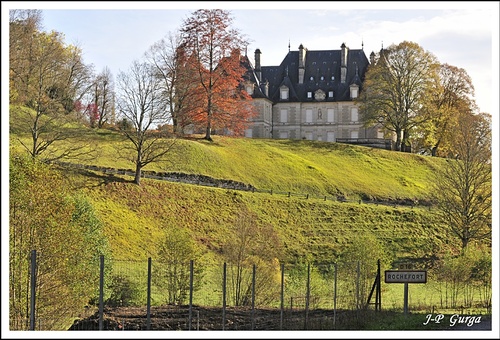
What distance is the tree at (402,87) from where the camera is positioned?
62062 mm

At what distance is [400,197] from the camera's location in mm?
50906

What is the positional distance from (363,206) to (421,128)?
18.8 m

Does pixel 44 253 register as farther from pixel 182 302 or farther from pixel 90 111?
pixel 90 111

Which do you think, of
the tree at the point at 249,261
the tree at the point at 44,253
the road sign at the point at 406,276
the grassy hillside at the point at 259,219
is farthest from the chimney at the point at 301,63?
the tree at the point at 44,253

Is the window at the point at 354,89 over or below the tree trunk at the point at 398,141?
over

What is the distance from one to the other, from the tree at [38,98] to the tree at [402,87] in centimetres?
2664

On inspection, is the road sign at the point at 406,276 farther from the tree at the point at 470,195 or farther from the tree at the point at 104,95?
the tree at the point at 104,95

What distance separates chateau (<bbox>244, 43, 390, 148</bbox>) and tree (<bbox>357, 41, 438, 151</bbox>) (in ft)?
35.0

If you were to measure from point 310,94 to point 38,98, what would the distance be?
152 feet

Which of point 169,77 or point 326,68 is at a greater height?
point 326,68

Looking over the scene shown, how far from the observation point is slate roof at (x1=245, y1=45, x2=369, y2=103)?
256 ft

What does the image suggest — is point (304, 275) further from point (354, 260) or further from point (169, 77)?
point (169, 77)

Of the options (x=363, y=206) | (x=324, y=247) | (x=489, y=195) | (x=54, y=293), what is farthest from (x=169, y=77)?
(x=54, y=293)

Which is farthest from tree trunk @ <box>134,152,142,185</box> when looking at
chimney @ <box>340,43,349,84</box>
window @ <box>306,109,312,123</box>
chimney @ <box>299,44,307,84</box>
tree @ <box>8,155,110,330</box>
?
Answer: chimney @ <box>340,43,349,84</box>
